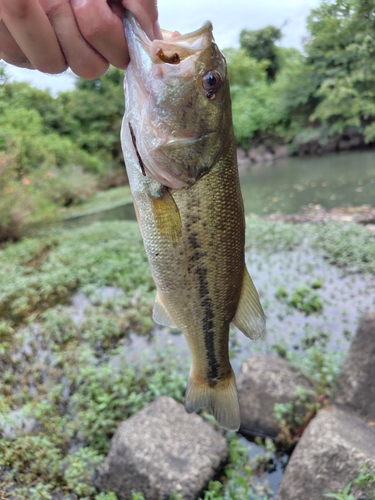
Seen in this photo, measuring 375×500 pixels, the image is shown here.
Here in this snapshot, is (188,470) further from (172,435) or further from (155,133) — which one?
(155,133)

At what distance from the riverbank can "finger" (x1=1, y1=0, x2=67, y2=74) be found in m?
2.47

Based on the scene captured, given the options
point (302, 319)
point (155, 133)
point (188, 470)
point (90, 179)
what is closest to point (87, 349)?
point (188, 470)

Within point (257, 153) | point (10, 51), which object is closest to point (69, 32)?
point (10, 51)

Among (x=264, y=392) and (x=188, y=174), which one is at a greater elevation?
(x=188, y=174)

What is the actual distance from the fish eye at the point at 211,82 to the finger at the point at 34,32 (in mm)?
465

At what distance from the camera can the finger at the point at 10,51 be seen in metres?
1.13

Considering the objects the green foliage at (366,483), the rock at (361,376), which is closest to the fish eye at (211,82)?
the green foliage at (366,483)

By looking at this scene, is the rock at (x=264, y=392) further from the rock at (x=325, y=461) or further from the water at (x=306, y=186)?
the water at (x=306, y=186)

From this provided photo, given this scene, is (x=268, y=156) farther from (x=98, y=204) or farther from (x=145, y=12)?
(x=145, y=12)

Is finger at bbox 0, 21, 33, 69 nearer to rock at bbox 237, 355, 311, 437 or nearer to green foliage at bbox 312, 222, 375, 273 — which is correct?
rock at bbox 237, 355, 311, 437

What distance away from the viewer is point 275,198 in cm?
1313

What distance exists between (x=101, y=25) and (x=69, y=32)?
0.10m

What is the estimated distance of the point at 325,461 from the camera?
254 cm

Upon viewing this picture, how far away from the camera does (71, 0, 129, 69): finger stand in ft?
3.49
